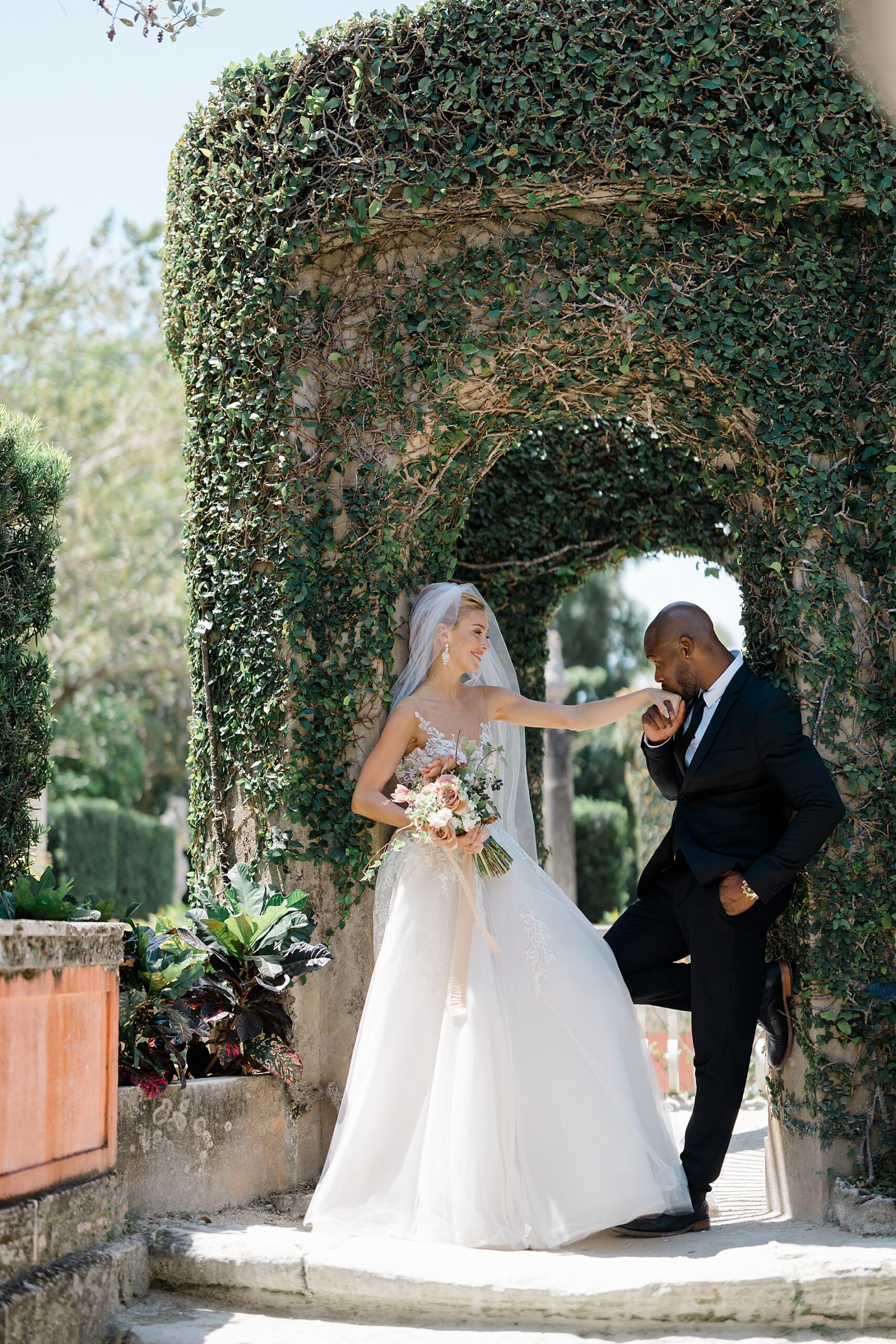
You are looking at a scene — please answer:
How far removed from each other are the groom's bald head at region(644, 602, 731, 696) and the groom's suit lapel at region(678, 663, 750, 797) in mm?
132

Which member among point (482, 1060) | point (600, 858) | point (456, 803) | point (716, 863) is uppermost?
point (600, 858)

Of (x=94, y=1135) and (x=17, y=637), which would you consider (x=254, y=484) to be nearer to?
(x=17, y=637)

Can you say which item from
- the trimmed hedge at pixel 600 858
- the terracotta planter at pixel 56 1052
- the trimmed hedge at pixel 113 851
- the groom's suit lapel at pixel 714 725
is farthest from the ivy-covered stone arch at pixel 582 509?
the trimmed hedge at pixel 113 851

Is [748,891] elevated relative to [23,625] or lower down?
lower down

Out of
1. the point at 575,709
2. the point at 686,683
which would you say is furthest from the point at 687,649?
the point at 575,709

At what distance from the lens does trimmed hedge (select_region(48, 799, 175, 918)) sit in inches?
783

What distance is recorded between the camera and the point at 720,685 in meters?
5.25

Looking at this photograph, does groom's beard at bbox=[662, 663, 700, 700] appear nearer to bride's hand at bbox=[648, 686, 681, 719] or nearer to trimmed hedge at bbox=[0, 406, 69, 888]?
bride's hand at bbox=[648, 686, 681, 719]

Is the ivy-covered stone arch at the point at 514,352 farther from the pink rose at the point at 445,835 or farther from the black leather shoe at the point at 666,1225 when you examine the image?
the pink rose at the point at 445,835

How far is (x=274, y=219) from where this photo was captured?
5.57m

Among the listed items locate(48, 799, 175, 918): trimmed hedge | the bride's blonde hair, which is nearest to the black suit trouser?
the bride's blonde hair

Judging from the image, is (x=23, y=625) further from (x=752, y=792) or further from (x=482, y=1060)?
(x=752, y=792)

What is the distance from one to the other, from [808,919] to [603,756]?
684 inches

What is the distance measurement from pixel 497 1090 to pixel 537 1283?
0.83 meters
